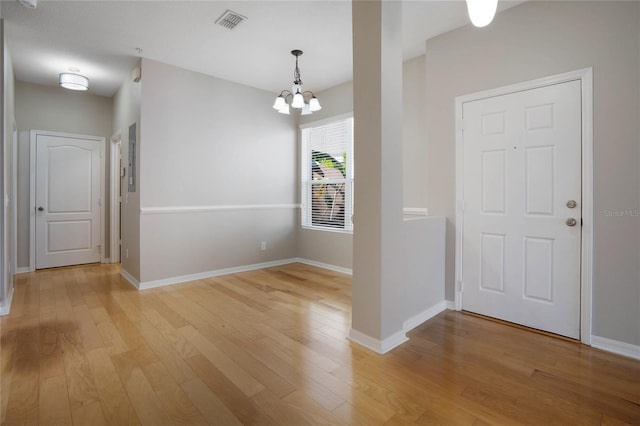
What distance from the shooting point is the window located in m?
4.68

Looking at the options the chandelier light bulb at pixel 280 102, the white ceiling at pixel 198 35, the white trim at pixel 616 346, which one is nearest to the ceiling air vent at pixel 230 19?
the white ceiling at pixel 198 35

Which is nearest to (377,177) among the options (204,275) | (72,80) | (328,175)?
(328,175)

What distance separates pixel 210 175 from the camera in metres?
4.43

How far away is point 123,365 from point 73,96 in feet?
16.2

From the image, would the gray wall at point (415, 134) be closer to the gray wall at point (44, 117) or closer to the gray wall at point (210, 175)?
the gray wall at point (210, 175)

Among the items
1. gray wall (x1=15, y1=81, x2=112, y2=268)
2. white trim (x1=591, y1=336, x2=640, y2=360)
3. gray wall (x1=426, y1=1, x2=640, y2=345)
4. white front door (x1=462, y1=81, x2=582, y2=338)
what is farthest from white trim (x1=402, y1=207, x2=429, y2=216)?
gray wall (x1=15, y1=81, x2=112, y2=268)

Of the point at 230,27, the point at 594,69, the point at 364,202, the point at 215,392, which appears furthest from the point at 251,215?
the point at 594,69

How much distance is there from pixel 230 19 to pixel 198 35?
516mm

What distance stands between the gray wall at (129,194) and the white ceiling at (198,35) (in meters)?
0.36

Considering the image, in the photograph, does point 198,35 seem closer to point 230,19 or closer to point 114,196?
point 230,19

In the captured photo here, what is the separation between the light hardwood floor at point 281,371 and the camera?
1.62 metres

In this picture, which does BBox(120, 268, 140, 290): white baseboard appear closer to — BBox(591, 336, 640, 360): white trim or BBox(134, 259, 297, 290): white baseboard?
BBox(134, 259, 297, 290): white baseboard

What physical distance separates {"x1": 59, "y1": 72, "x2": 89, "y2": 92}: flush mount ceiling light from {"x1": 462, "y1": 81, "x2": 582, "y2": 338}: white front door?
5.01m

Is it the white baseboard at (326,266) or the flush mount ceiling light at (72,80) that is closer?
the flush mount ceiling light at (72,80)
